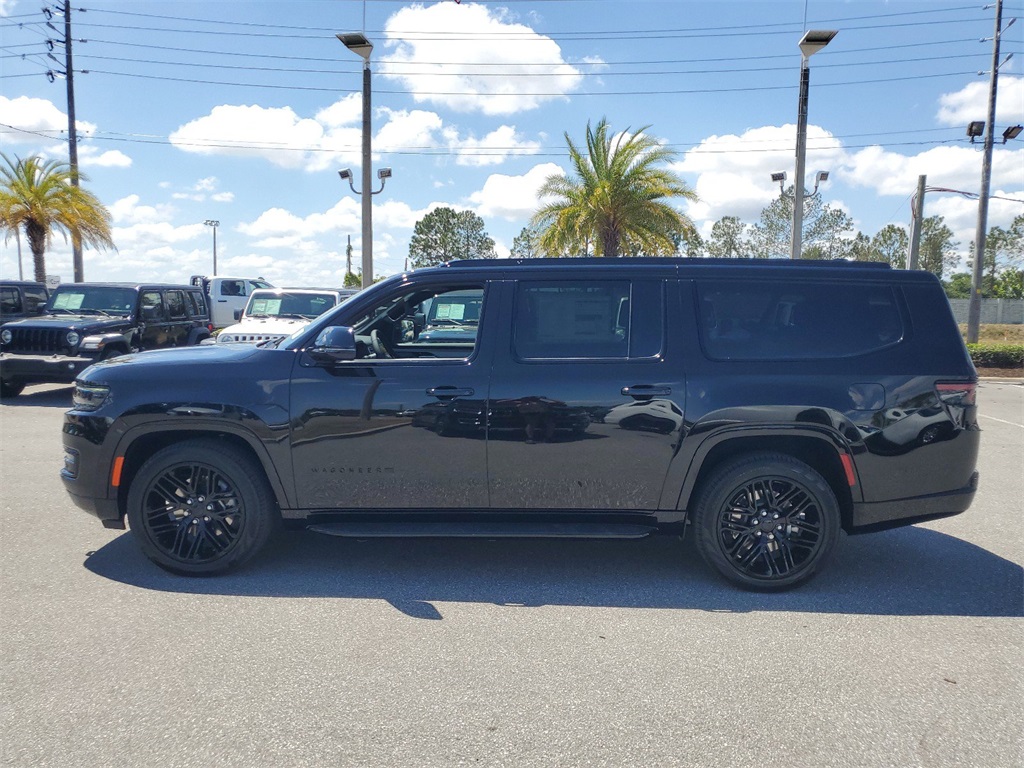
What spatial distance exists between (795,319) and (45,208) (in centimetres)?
2606

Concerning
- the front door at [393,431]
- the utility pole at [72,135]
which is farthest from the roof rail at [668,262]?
the utility pole at [72,135]

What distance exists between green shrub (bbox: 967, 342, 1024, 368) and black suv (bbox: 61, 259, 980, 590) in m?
Result: 18.2

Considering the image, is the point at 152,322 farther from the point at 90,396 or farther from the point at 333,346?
the point at 333,346

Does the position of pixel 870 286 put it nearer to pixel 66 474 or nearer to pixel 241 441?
pixel 241 441

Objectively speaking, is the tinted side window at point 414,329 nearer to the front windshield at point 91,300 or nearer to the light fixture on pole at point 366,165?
the front windshield at point 91,300

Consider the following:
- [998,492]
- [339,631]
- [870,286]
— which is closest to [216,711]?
[339,631]

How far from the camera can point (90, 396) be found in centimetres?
454

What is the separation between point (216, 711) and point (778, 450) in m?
→ 3.27

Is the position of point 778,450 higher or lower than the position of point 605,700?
higher

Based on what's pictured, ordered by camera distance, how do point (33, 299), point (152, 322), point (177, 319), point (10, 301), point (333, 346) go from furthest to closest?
point (33, 299)
point (10, 301)
point (177, 319)
point (152, 322)
point (333, 346)

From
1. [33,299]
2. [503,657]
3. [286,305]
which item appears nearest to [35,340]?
[286,305]

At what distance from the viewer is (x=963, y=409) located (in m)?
4.35

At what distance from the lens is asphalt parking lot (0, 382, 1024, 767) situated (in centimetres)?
285

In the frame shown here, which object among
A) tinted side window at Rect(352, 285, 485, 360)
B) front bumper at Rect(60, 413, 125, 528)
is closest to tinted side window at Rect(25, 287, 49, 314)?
tinted side window at Rect(352, 285, 485, 360)
